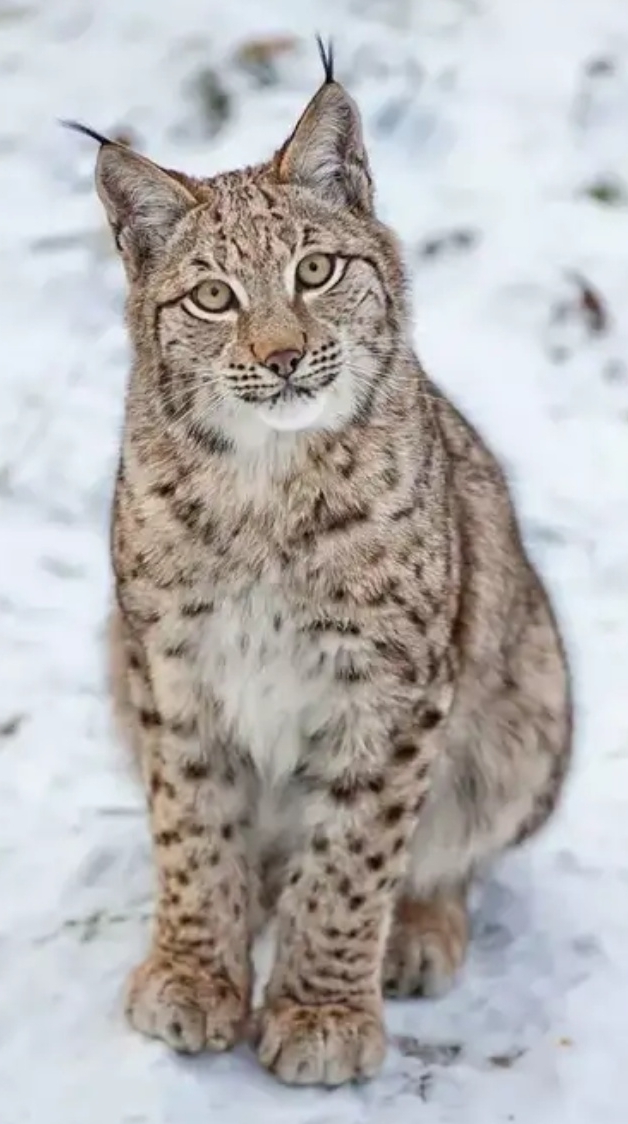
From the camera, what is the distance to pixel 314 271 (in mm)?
3672

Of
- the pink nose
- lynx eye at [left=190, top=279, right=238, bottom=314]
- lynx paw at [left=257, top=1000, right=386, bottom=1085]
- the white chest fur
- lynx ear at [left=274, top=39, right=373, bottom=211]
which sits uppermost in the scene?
lynx ear at [left=274, top=39, right=373, bottom=211]

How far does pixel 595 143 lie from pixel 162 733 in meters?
3.73

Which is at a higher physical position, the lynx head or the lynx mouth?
the lynx head

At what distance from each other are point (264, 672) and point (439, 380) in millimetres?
2605

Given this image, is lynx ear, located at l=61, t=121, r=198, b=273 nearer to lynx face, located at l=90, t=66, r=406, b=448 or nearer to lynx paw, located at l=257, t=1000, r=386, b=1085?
lynx face, located at l=90, t=66, r=406, b=448

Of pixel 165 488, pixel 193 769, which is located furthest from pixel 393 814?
pixel 165 488

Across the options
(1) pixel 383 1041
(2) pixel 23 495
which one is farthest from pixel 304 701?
(2) pixel 23 495

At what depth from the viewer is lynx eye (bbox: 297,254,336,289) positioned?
144 inches

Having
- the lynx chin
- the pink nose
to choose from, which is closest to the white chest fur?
the lynx chin

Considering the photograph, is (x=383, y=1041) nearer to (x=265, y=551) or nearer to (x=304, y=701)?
(x=304, y=701)

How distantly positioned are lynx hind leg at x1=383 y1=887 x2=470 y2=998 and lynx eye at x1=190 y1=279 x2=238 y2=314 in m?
1.32

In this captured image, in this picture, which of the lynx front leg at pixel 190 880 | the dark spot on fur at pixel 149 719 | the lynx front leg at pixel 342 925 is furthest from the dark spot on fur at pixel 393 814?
the dark spot on fur at pixel 149 719

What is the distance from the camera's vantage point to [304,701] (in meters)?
3.84

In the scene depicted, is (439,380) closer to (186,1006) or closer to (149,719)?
(149,719)
